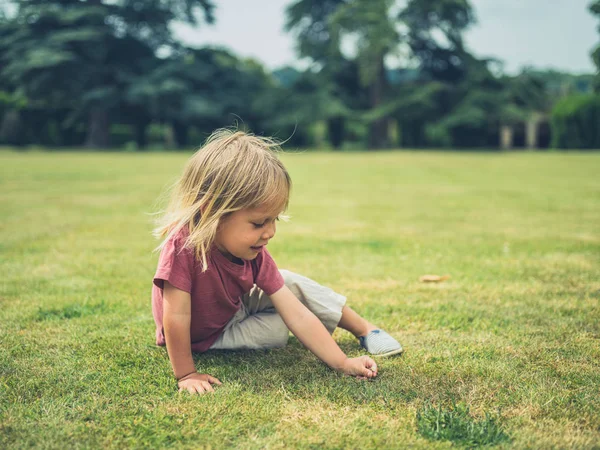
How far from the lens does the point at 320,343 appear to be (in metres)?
2.38

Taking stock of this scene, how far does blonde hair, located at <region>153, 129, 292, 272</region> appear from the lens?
2199 millimetres

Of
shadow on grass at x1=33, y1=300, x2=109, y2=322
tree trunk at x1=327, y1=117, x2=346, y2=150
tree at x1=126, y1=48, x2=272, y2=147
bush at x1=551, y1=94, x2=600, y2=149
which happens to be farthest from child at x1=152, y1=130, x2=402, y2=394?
tree trunk at x1=327, y1=117, x2=346, y2=150

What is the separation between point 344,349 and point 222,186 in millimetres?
1079

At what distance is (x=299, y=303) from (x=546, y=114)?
37.1m

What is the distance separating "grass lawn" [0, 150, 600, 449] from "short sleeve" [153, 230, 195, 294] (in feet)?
1.39

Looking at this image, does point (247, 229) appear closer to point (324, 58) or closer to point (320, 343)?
point (320, 343)

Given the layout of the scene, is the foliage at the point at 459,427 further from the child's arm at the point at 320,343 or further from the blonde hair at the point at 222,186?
the blonde hair at the point at 222,186

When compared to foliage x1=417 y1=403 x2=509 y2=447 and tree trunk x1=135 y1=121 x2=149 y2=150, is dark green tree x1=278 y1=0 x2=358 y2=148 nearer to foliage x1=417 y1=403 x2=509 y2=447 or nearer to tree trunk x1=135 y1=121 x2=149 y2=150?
tree trunk x1=135 y1=121 x2=149 y2=150

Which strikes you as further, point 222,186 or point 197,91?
point 197,91

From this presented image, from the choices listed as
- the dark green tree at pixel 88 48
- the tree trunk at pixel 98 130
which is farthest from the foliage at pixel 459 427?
the tree trunk at pixel 98 130

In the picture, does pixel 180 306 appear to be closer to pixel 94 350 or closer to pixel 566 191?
pixel 94 350

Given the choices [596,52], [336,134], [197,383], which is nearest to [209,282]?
[197,383]

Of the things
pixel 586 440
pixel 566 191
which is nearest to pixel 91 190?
pixel 566 191

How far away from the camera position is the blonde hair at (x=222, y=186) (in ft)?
7.22
